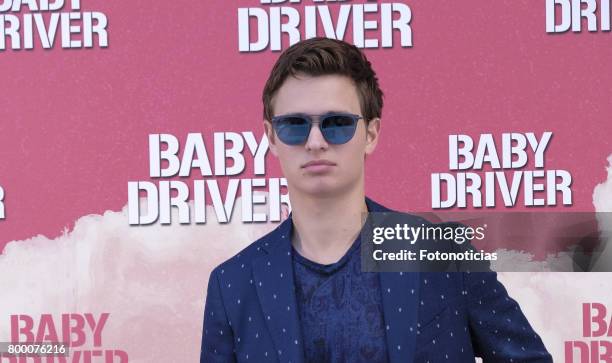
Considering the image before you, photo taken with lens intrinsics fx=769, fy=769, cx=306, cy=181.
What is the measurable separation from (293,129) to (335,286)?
334 millimetres

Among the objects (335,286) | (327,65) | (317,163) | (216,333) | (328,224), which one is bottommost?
(216,333)

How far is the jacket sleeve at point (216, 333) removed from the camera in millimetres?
1637

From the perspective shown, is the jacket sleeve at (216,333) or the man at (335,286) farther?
the jacket sleeve at (216,333)

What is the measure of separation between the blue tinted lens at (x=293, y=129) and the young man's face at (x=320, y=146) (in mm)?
12

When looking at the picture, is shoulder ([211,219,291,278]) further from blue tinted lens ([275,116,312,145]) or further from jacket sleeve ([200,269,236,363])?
blue tinted lens ([275,116,312,145])

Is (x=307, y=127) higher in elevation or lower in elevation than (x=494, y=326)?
higher

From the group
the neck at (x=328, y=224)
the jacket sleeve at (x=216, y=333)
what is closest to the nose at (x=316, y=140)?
the neck at (x=328, y=224)

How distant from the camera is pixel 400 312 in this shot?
1.53 metres

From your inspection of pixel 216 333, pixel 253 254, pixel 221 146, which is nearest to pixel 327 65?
pixel 253 254

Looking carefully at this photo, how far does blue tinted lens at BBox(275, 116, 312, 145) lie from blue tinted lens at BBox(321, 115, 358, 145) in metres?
0.04

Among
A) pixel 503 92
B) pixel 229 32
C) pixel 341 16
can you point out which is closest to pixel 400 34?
pixel 341 16

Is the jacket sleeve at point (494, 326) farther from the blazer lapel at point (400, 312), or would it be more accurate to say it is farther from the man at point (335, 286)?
the blazer lapel at point (400, 312)

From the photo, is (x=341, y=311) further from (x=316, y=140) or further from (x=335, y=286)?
(x=316, y=140)

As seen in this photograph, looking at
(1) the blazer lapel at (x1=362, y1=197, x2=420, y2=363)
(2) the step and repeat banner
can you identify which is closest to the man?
(1) the blazer lapel at (x1=362, y1=197, x2=420, y2=363)
